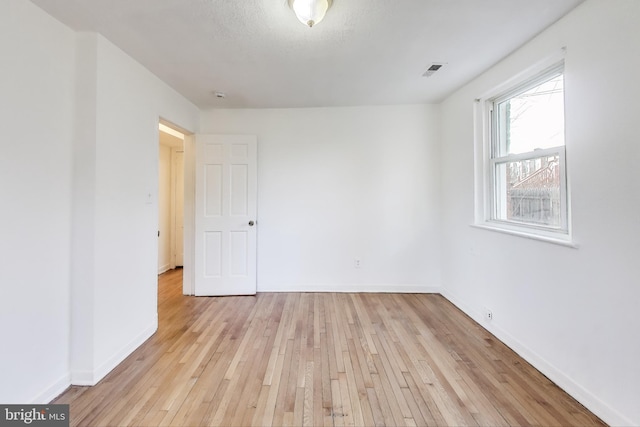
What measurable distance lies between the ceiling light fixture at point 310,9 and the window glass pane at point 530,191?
1898 millimetres

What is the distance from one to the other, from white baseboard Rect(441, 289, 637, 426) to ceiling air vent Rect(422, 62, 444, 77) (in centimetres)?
241

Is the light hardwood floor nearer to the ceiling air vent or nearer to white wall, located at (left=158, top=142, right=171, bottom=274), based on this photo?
white wall, located at (left=158, top=142, right=171, bottom=274)

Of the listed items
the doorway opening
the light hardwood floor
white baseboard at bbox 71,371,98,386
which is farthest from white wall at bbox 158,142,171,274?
white baseboard at bbox 71,371,98,386

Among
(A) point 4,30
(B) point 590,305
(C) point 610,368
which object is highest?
(A) point 4,30

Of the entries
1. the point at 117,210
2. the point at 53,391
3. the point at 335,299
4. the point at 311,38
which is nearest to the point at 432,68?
the point at 311,38

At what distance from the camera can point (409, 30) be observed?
6.30ft

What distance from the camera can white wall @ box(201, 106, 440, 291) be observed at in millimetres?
3609

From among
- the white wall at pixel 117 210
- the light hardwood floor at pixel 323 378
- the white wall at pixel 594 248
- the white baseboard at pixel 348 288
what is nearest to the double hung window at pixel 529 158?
the white wall at pixel 594 248

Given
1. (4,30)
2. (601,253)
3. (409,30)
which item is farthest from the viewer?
(409,30)

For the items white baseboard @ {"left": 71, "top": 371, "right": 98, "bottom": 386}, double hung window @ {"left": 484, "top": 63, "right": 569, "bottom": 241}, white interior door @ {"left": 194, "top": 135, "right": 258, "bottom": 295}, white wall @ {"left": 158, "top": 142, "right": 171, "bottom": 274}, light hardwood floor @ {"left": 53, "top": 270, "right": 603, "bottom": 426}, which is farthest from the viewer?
white wall @ {"left": 158, "top": 142, "right": 171, "bottom": 274}

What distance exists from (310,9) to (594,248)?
2174 mm

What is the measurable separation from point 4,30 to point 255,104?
2.19 m

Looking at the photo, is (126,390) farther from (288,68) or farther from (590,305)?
(590,305)

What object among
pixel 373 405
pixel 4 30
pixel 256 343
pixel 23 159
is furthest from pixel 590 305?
pixel 4 30
